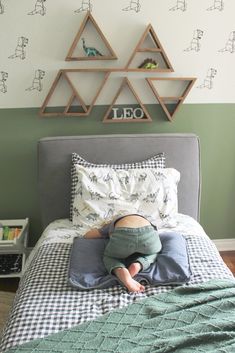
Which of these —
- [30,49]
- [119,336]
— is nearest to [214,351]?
[119,336]

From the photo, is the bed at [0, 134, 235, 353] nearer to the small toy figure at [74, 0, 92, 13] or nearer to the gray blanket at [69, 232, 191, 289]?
the gray blanket at [69, 232, 191, 289]

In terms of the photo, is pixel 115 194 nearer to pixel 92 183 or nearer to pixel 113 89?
pixel 92 183

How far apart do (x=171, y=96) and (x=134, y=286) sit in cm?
144

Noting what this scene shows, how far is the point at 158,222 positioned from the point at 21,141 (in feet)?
3.64

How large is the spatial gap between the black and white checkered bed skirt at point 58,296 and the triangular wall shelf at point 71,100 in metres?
0.97

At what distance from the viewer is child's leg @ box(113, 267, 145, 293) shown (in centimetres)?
157

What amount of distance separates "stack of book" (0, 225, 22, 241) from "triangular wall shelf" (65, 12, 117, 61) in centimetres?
119

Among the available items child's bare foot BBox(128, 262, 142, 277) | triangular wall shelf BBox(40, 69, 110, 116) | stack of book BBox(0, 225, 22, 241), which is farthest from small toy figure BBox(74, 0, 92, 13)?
child's bare foot BBox(128, 262, 142, 277)

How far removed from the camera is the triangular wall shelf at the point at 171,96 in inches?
98.0

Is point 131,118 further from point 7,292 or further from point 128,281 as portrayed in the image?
point 7,292

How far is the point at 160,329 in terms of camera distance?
1.29m

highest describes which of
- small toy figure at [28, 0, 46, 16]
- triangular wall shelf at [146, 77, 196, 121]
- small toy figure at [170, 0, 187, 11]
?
small toy figure at [170, 0, 187, 11]

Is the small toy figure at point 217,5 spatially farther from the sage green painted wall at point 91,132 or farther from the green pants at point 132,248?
the green pants at point 132,248

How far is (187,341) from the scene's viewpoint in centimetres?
120
